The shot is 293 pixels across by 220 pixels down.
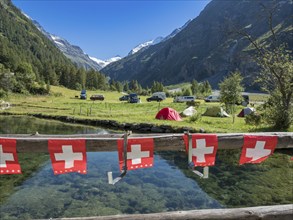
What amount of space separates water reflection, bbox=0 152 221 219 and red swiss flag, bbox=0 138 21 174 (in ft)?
24.9

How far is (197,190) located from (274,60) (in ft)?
61.0

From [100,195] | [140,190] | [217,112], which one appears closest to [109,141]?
[100,195]

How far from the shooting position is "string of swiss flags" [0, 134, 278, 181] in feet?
16.5

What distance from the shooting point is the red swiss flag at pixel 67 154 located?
16.5 feet

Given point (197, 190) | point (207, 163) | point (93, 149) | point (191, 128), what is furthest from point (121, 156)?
point (191, 128)

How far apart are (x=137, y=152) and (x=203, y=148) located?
129 centimetres

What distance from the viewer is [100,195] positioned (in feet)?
47.0

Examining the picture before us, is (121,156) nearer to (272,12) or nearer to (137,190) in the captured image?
(137,190)

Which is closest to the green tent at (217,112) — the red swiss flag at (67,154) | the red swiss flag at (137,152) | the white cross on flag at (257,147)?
the white cross on flag at (257,147)

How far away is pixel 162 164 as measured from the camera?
2028 cm

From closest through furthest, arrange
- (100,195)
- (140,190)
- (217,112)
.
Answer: (100,195) < (140,190) < (217,112)

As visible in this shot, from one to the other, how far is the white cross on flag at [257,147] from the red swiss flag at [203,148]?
65cm

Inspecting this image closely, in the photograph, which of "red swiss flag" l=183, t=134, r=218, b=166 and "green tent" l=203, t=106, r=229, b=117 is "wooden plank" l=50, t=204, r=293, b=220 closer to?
"red swiss flag" l=183, t=134, r=218, b=166

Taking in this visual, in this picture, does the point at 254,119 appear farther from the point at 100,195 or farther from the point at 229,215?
the point at 229,215
